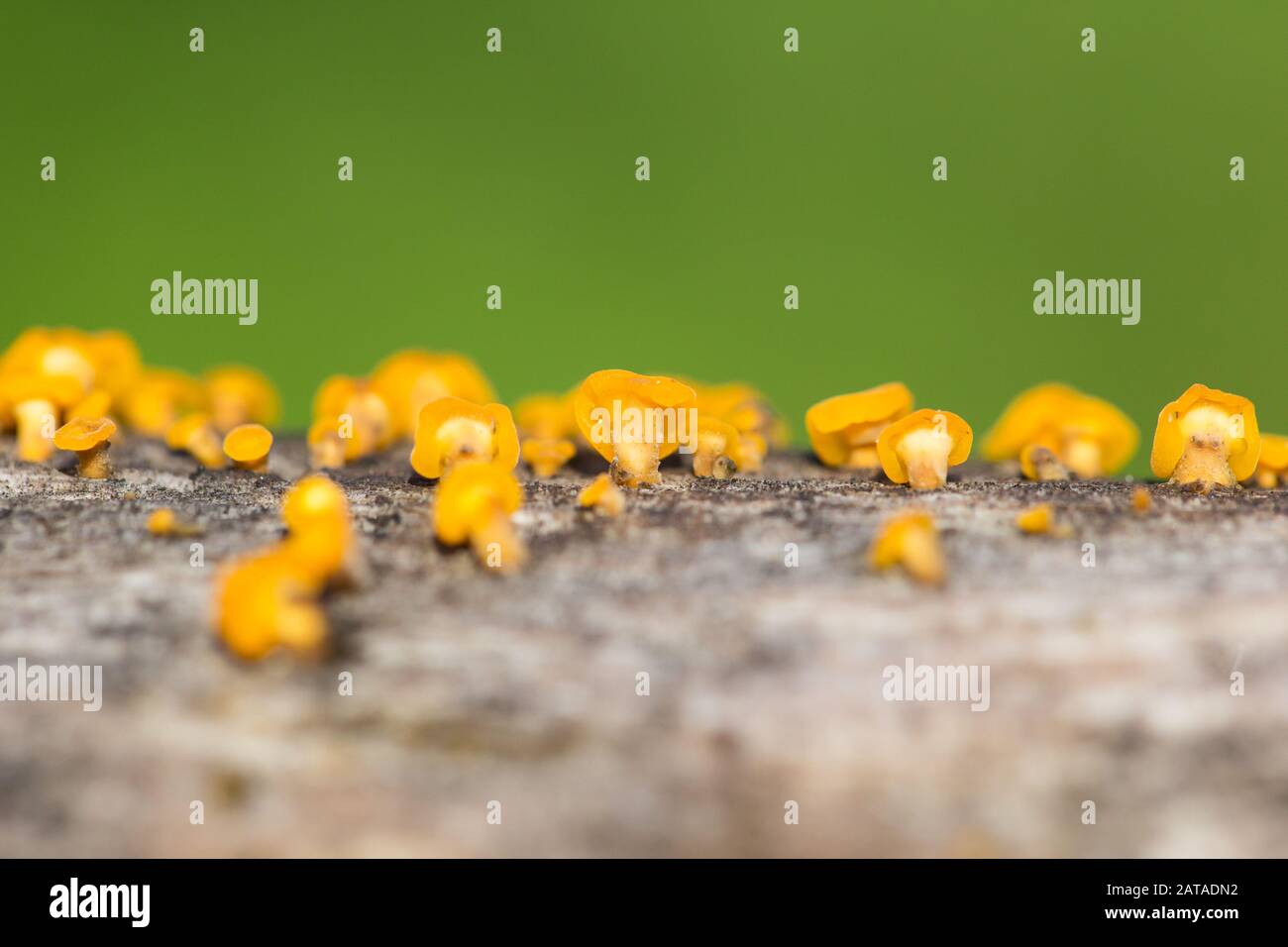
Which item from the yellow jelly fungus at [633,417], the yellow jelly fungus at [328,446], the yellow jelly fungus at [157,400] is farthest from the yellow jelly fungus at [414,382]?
the yellow jelly fungus at [633,417]

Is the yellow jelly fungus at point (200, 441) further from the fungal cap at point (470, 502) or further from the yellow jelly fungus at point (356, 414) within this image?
the fungal cap at point (470, 502)

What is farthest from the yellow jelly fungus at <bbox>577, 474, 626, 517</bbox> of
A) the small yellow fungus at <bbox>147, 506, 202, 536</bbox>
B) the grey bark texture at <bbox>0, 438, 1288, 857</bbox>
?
the small yellow fungus at <bbox>147, 506, 202, 536</bbox>

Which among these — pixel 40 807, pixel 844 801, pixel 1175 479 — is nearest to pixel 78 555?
pixel 40 807

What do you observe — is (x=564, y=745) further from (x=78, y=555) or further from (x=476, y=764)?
(x=78, y=555)

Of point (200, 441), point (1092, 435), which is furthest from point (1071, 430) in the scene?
point (200, 441)

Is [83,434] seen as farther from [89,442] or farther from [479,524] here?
[479,524]

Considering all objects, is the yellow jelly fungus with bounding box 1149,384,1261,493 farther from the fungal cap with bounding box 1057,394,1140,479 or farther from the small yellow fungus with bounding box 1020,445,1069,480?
the fungal cap with bounding box 1057,394,1140,479
